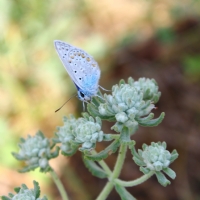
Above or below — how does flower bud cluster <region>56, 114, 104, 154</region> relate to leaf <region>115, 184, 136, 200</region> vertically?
above

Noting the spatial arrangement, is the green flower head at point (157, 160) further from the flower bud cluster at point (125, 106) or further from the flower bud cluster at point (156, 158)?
the flower bud cluster at point (125, 106)

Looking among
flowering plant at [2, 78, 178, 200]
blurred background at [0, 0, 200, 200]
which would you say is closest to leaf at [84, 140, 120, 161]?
flowering plant at [2, 78, 178, 200]

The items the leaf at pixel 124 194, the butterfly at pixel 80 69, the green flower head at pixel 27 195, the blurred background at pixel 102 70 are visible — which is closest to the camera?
the green flower head at pixel 27 195

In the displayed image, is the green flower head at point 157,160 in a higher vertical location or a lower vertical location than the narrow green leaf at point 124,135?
lower

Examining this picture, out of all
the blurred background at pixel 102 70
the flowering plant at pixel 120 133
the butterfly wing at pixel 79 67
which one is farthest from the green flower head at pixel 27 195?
the blurred background at pixel 102 70

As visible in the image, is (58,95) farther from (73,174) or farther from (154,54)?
(154,54)

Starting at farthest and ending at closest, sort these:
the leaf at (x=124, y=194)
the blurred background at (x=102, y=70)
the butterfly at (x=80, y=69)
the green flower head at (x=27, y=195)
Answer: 1. the blurred background at (x=102, y=70)
2. the butterfly at (x=80, y=69)
3. the leaf at (x=124, y=194)
4. the green flower head at (x=27, y=195)

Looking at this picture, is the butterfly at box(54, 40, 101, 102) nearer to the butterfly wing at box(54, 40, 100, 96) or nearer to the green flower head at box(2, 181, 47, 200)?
the butterfly wing at box(54, 40, 100, 96)
